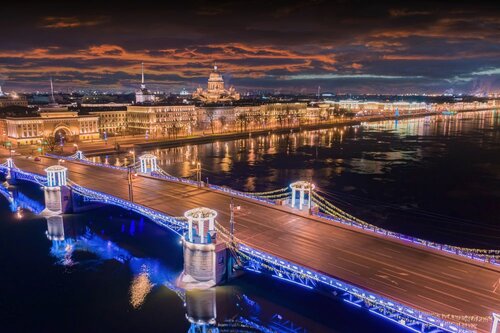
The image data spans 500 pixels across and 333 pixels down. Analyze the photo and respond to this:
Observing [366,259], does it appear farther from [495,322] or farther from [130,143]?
[130,143]

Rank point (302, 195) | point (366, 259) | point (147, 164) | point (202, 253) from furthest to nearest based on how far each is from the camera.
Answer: point (147, 164)
point (302, 195)
point (202, 253)
point (366, 259)

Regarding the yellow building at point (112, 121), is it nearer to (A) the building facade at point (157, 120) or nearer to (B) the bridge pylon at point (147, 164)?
(A) the building facade at point (157, 120)

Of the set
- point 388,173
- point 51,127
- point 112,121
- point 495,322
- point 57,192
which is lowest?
point 388,173

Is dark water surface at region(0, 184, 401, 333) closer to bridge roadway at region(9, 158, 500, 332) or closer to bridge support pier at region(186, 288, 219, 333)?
bridge support pier at region(186, 288, 219, 333)

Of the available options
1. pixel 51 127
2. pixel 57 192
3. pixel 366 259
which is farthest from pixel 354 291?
pixel 51 127

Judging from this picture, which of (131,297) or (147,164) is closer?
(131,297)

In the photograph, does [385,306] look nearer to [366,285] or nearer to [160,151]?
[366,285]

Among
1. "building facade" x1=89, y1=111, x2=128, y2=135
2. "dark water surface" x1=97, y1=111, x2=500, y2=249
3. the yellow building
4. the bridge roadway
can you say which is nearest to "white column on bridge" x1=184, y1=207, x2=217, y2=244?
the bridge roadway

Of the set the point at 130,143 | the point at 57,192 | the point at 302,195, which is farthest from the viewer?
the point at 130,143
